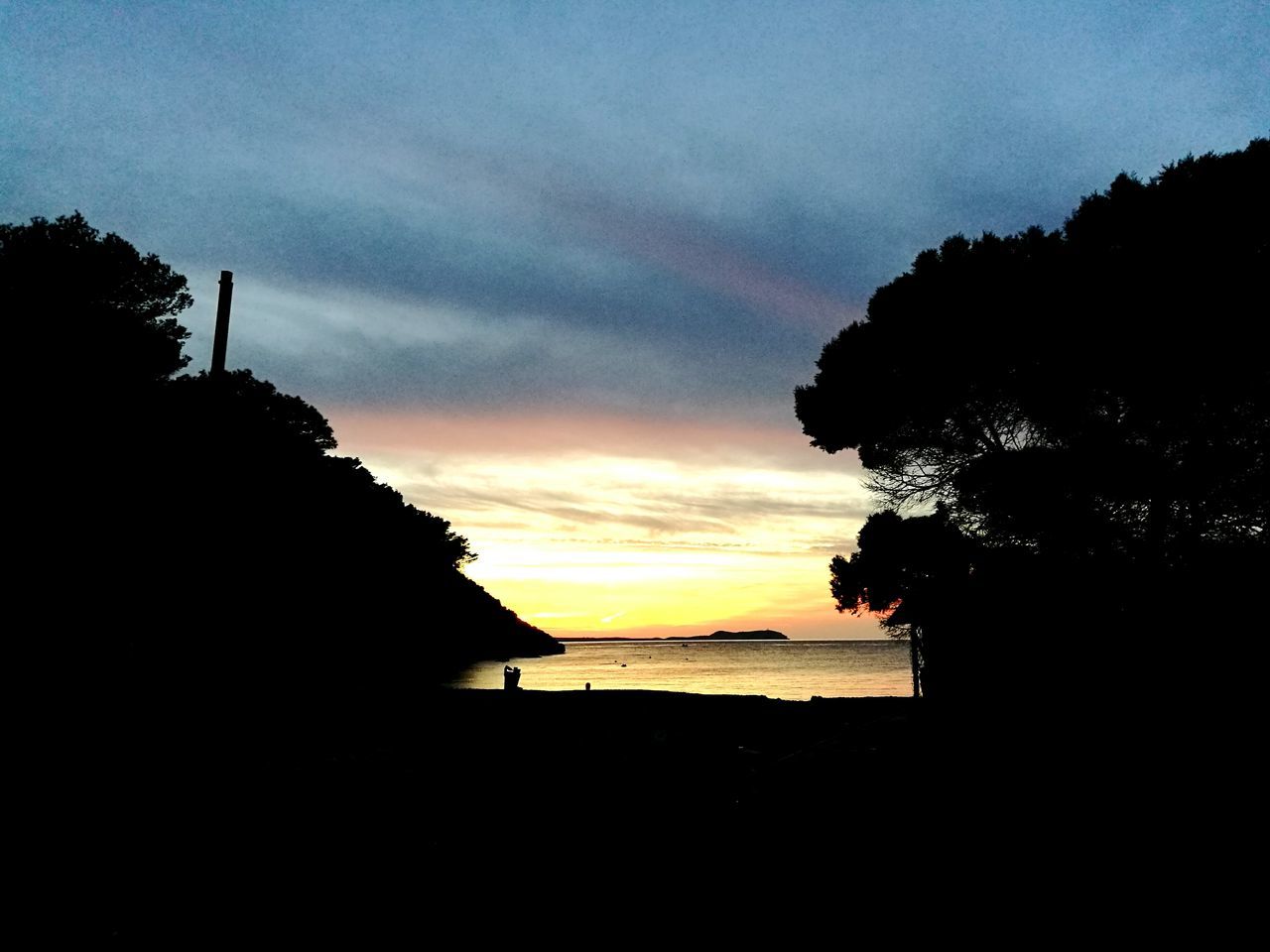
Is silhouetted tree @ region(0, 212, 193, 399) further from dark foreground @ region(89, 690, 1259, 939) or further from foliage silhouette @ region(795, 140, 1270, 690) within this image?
foliage silhouette @ region(795, 140, 1270, 690)

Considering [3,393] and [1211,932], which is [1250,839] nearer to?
[1211,932]

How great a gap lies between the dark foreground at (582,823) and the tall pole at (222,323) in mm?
11137

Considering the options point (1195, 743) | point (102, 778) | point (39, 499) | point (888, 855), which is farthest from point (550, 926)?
point (39, 499)

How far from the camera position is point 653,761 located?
1142 cm

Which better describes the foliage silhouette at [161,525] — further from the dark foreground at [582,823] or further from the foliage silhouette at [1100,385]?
the foliage silhouette at [1100,385]

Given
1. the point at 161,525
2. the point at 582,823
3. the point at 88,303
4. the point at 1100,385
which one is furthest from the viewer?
the point at 88,303

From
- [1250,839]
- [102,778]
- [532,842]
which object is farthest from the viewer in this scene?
[102,778]

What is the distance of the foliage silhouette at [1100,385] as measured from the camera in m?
16.5

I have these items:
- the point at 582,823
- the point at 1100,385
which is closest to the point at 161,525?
the point at 582,823

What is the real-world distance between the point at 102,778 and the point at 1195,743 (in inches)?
457

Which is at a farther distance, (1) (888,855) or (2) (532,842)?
(2) (532,842)

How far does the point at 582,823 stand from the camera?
839 cm

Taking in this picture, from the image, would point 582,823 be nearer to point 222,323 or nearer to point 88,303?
point 222,323

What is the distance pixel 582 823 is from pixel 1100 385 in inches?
632
